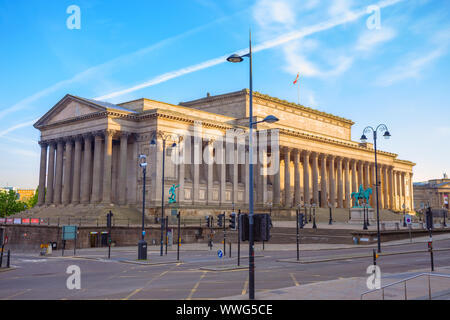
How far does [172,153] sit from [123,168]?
8.01 m

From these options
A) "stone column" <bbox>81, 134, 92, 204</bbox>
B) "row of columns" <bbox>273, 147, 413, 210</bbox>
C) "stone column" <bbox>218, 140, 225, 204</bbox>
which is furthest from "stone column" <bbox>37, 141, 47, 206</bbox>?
"row of columns" <bbox>273, 147, 413, 210</bbox>

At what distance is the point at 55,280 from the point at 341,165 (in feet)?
286

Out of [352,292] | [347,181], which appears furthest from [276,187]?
[352,292]

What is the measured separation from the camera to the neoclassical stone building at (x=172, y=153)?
69.4 metres

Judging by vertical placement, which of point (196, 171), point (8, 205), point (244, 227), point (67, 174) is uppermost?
point (196, 171)

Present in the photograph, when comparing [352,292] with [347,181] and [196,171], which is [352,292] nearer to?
[196,171]

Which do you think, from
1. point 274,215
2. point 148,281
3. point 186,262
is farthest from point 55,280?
point 274,215

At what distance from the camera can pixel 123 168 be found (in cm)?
7056

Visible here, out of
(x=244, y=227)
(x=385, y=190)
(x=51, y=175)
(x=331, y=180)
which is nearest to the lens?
(x=244, y=227)

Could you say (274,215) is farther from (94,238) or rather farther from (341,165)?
(94,238)

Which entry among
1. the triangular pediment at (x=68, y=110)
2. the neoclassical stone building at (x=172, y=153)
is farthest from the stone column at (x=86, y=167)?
the triangular pediment at (x=68, y=110)
